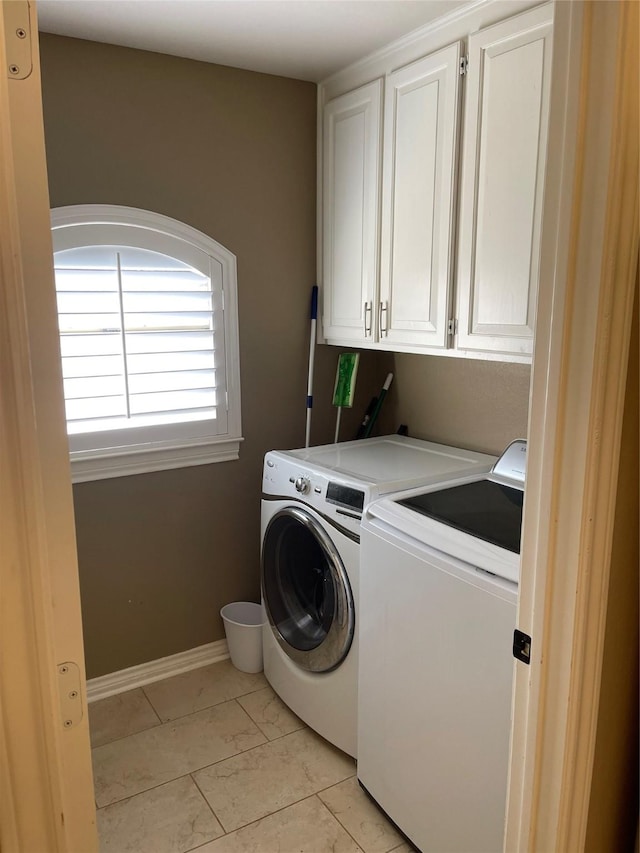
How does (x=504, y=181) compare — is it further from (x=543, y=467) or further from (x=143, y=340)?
(x=143, y=340)

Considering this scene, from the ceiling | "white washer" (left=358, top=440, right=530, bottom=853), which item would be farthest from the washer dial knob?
the ceiling

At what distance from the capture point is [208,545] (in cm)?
268

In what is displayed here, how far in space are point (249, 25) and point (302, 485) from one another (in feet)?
4.78

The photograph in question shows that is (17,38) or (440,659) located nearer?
(17,38)

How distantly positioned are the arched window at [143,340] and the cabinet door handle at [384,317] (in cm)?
59

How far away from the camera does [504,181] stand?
72.4 inches

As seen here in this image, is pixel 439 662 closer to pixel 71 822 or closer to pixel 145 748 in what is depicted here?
pixel 71 822

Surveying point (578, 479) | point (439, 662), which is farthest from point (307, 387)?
point (578, 479)

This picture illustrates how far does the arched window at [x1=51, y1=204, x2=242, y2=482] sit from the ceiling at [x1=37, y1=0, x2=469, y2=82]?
0.54m

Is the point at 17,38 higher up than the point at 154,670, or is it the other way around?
the point at 17,38

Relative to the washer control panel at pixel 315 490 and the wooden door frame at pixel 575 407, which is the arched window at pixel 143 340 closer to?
the washer control panel at pixel 315 490

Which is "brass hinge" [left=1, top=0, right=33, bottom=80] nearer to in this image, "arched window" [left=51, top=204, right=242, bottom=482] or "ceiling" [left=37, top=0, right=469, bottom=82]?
"ceiling" [left=37, top=0, right=469, bottom=82]

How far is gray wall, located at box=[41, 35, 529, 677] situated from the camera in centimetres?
222

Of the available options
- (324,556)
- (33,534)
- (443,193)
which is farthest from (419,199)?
(33,534)
